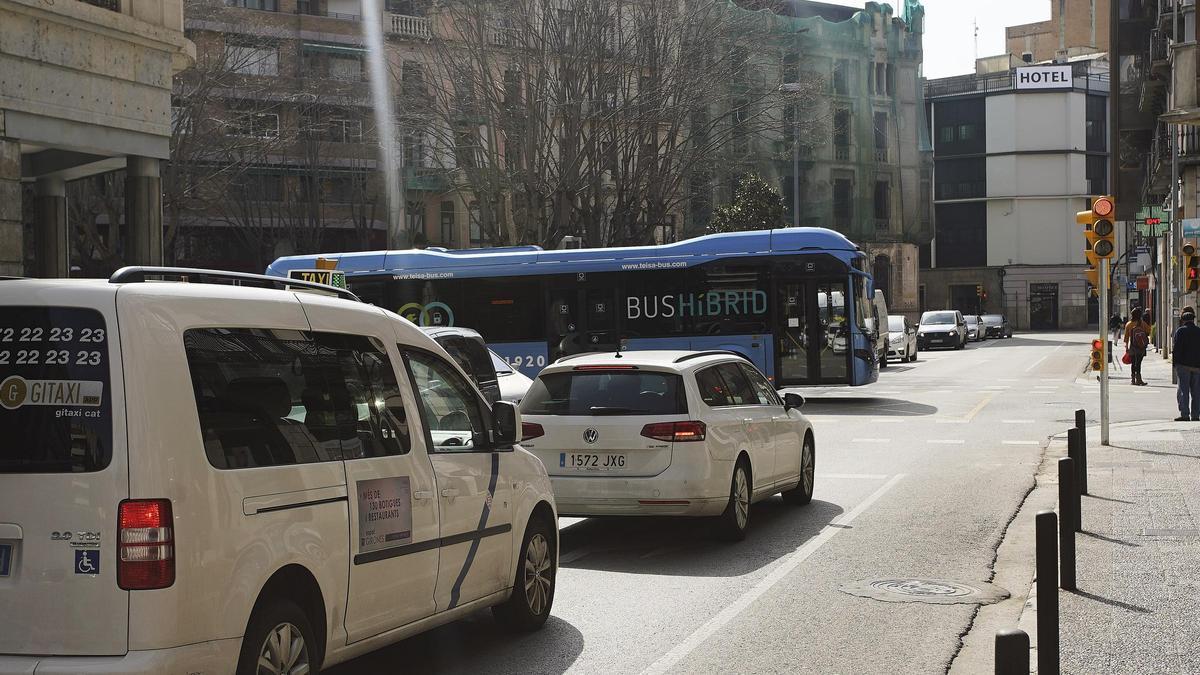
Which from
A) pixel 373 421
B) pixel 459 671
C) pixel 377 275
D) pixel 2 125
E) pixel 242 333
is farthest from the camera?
pixel 377 275

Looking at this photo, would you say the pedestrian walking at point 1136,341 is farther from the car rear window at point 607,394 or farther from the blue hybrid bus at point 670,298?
the car rear window at point 607,394

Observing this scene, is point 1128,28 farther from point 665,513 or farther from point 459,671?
point 459,671

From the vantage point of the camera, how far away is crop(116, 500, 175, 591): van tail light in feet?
15.6

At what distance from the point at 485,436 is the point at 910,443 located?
1342cm

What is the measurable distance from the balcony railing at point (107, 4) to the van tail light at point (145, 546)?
50.5 feet

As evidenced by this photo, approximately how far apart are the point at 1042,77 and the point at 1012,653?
103304mm

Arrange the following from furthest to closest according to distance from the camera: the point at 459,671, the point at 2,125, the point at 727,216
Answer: the point at 727,216
the point at 2,125
the point at 459,671

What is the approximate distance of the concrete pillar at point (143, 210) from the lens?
2062cm

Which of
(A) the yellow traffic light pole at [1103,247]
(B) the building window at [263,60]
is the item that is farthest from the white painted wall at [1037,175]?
(A) the yellow traffic light pole at [1103,247]

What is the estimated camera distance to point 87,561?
477cm

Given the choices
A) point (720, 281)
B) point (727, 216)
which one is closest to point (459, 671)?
point (720, 281)

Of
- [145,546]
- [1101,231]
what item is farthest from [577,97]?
[145,546]

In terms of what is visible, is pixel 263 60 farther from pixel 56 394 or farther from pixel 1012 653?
pixel 1012 653

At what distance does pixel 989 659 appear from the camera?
7.09 metres
